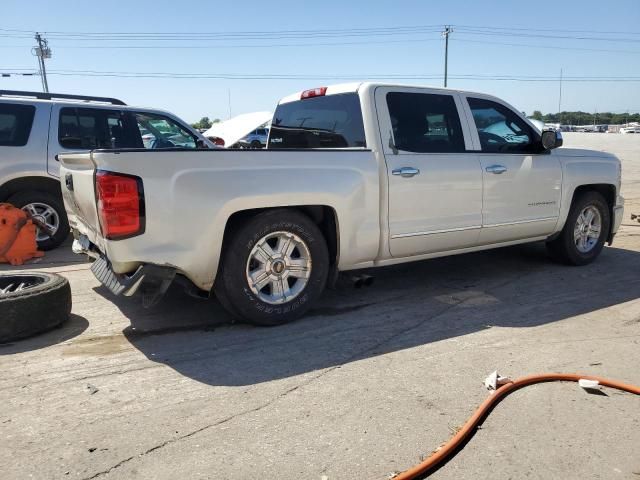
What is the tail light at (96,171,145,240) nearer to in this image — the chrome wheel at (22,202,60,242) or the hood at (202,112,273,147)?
the chrome wheel at (22,202,60,242)

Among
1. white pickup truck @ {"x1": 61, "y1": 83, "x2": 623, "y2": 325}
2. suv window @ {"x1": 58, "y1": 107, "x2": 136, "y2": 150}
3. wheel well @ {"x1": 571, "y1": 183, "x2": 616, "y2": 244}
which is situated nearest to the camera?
white pickup truck @ {"x1": 61, "y1": 83, "x2": 623, "y2": 325}

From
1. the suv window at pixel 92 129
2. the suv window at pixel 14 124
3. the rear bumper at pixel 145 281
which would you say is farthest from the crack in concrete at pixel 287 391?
the suv window at pixel 14 124

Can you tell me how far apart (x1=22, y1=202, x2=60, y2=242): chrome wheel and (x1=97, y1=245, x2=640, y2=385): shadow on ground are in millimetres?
2323

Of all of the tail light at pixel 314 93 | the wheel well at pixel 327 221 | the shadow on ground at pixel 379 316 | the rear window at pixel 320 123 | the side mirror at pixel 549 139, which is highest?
the tail light at pixel 314 93

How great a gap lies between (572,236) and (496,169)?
1630mm

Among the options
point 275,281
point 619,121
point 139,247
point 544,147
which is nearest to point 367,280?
point 275,281

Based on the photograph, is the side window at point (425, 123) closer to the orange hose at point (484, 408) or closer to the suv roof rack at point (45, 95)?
the orange hose at point (484, 408)

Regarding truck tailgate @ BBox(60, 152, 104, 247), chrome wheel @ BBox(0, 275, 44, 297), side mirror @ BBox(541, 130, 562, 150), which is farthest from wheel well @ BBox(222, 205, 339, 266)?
side mirror @ BBox(541, 130, 562, 150)

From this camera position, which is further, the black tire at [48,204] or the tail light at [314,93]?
the black tire at [48,204]

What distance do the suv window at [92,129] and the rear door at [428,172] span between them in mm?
4216

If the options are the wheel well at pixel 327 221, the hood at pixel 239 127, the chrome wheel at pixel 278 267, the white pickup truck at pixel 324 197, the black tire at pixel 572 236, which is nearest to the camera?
the white pickup truck at pixel 324 197

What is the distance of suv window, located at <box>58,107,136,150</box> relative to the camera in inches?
280

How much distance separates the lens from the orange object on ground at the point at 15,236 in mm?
6352

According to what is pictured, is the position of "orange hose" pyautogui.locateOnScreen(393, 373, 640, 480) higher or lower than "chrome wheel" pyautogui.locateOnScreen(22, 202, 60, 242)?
lower
